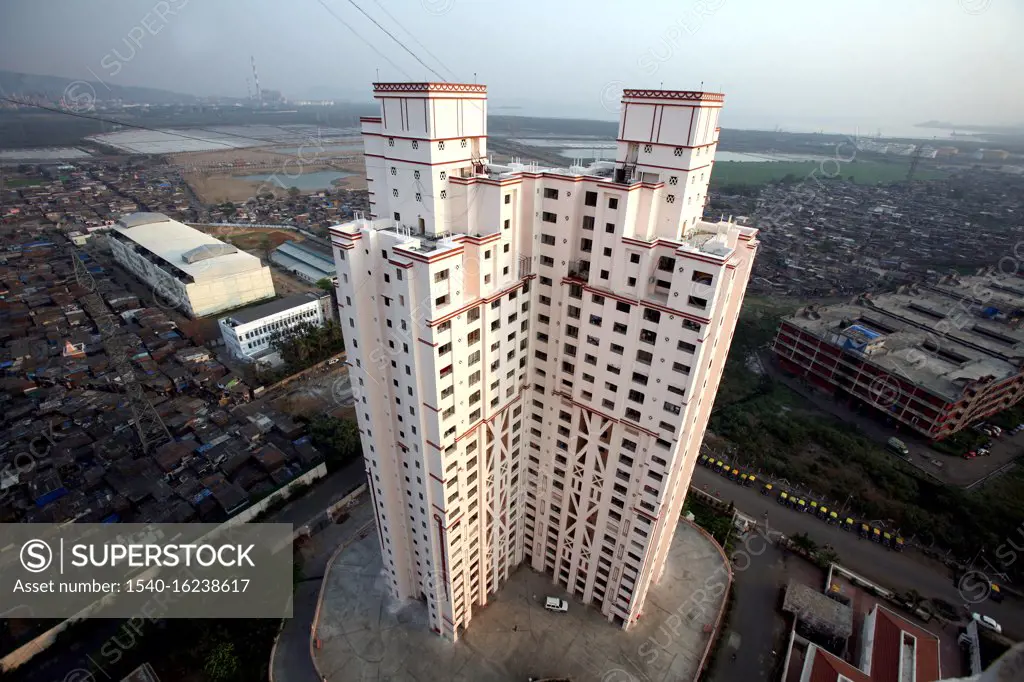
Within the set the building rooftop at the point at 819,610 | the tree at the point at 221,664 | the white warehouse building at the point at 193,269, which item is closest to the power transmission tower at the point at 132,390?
the white warehouse building at the point at 193,269

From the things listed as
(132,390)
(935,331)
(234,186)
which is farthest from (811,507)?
(234,186)

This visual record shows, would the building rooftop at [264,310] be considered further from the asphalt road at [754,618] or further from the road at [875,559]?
the asphalt road at [754,618]

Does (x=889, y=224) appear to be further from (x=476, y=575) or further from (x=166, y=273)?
(x=166, y=273)

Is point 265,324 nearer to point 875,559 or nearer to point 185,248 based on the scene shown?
point 185,248

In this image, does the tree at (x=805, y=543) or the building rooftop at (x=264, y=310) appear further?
the building rooftop at (x=264, y=310)

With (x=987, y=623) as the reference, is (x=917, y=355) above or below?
above

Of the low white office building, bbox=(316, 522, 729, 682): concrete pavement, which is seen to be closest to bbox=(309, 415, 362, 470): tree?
bbox=(316, 522, 729, 682): concrete pavement

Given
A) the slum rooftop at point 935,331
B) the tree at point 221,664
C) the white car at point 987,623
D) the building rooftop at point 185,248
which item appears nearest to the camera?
the tree at point 221,664
